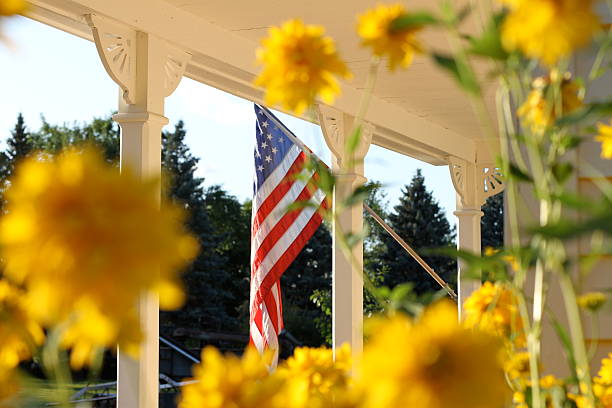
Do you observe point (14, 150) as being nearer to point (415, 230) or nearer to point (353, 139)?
point (415, 230)

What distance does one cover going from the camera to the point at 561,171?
0.64 m

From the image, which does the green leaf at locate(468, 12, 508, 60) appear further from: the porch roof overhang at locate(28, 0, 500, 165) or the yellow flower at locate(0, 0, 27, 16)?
the porch roof overhang at locate(28, 0, 500, 165)

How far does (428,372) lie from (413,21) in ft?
0.89

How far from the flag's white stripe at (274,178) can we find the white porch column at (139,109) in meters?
1.73

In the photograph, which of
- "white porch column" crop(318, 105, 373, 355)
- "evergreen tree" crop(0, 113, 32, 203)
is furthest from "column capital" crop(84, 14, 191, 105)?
"evergreen tree" crop(0, 113, 32, 203)

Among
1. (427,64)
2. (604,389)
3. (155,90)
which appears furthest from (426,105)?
(604,389)

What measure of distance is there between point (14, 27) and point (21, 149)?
28.3 meters

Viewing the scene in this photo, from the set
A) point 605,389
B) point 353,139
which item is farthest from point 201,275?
point 353,139

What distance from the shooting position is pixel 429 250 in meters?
0.61

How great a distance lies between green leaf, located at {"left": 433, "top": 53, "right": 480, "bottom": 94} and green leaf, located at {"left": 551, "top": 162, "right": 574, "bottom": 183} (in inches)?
4.6

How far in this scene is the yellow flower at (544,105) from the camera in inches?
24.5

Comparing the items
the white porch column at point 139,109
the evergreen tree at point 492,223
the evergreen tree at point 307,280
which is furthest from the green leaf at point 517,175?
the evergreen tree at point 492,223

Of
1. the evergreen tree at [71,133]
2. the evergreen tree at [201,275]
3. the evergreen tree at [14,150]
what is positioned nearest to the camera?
the evergreen tree at [201,275]

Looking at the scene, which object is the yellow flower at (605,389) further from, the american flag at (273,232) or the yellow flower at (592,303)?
the american flag at (273,232)
